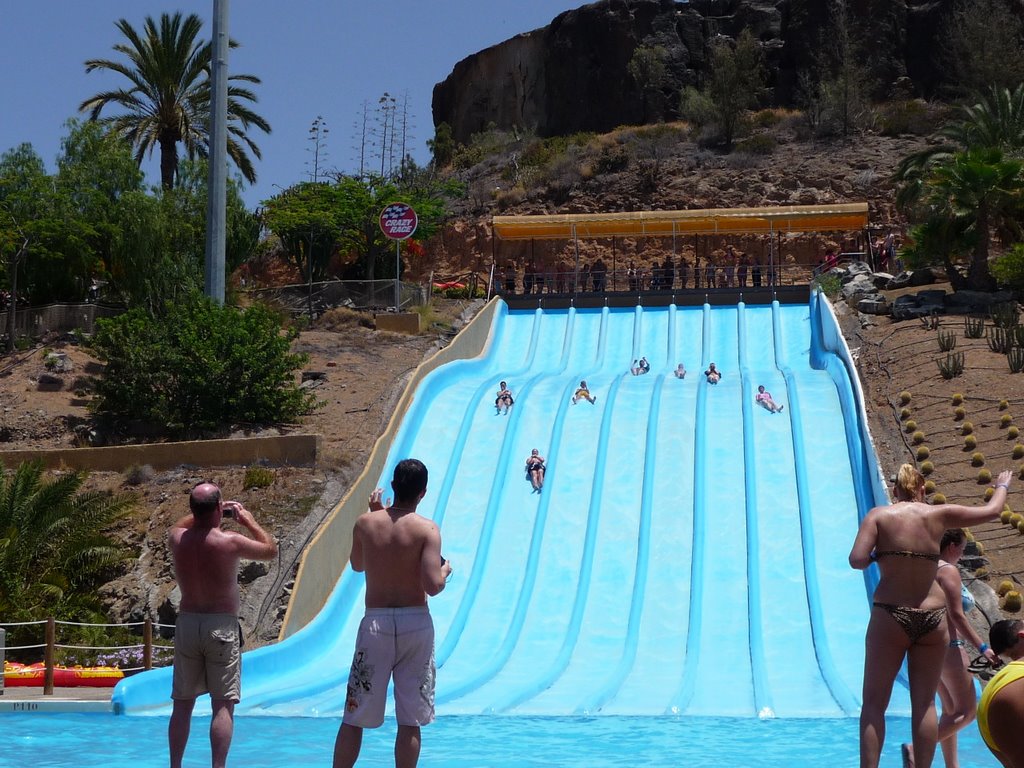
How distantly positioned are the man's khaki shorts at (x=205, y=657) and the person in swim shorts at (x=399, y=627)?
0.91 meters

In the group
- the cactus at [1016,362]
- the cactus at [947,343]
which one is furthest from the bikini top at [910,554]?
the cactus at [947,343]

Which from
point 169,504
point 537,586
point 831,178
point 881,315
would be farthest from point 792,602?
point 831,178

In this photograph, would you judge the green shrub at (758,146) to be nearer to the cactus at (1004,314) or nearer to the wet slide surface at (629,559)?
the cactus at (1004,314)

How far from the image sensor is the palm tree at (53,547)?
Result: 51.9 ft

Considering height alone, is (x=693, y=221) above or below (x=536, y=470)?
above

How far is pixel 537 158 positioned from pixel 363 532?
50582 mm

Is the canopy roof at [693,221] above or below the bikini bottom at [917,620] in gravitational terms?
above

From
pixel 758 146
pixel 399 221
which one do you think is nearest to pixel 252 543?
pixel 399 221

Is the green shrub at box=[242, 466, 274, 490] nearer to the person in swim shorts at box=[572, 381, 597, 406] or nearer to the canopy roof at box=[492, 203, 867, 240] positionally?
the person in swim shorts at box=[572, 381, 597, 406]

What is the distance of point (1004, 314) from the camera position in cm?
2525

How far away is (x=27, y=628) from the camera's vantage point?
15.3m

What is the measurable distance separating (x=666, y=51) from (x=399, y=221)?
32.5 m

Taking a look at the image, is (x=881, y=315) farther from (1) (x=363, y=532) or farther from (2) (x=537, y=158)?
(2) (x=537, y=158)

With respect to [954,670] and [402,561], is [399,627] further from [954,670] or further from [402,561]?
[954,670]
